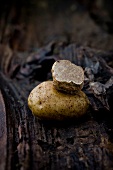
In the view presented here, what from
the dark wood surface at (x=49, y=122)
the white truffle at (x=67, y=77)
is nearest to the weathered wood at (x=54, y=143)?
the dark wood surface at (x=49, y=122)

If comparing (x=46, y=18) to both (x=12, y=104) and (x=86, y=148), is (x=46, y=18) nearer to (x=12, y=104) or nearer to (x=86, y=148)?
(x=12, y=104)

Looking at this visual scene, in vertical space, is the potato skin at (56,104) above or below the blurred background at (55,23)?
below

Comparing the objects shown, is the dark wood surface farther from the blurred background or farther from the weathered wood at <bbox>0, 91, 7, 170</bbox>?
the blurred background

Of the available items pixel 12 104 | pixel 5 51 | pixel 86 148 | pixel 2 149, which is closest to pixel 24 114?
pixel 12 104

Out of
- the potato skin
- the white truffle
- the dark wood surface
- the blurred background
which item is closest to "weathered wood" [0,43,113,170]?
the dark wood surface

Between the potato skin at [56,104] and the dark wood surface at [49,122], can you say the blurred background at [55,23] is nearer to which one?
the dark wood surface at [49,122]

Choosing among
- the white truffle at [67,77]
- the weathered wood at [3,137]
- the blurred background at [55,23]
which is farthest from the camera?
the blurred background at [55,23]
